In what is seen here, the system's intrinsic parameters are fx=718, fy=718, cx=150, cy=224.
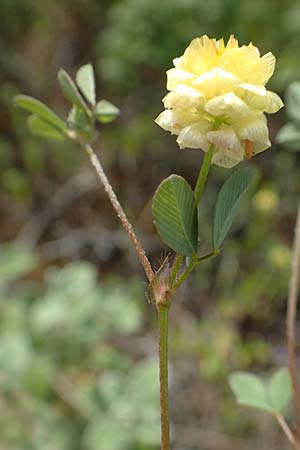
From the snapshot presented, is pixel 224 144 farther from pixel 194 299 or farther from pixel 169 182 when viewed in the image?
pixel 194 299

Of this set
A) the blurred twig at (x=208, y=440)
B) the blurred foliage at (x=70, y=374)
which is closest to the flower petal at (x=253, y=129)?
the blurred foliage at (x=70, y=374)

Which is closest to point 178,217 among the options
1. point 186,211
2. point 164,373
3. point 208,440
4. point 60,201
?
point 186,211

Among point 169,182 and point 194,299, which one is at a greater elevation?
point 169,182


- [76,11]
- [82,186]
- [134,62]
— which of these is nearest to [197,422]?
[82,186]

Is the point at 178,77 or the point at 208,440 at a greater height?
the point at 178,77

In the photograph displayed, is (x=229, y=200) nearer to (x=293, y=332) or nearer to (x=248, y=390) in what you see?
(x=293, y=332)
